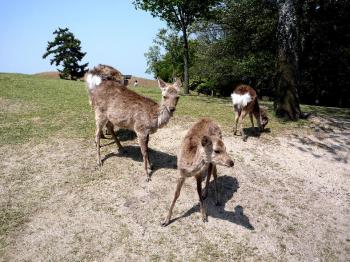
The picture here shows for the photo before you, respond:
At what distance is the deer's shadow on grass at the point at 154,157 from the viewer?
9577 millimetres

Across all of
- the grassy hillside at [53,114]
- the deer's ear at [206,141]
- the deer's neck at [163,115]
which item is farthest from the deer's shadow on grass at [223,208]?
the grassy hillside at [53,114]

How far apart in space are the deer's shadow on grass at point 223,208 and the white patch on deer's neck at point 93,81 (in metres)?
4.52

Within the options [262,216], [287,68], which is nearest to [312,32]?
[287,68]

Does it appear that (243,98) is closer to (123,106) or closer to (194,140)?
(123,106)

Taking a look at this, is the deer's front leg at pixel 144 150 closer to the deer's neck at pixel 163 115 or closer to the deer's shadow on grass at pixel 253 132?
the deer's neck at pixel 163 115

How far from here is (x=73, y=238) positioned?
7074mm

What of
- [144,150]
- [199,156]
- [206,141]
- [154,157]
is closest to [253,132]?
[154,157]

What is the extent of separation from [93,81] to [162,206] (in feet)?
15.3

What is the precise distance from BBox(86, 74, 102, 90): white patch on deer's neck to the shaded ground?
1.75m

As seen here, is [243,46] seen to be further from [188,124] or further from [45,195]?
[45,195]

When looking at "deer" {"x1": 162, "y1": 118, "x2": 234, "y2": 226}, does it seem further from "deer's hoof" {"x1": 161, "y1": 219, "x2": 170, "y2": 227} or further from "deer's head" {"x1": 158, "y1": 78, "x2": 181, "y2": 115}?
"deer's head" {"x1": 158, "y1": 78, "x2": 181, "y2": 115}

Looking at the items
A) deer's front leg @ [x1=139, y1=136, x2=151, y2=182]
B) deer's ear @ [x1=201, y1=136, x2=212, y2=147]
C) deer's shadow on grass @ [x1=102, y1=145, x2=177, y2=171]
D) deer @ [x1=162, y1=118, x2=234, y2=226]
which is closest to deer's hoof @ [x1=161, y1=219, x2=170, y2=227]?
deer @ [x1=162, y1=118, x2=234, y2=226]

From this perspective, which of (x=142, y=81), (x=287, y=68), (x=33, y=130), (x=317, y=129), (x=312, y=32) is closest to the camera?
(x=33, y=130)

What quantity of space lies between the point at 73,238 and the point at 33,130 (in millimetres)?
5863
